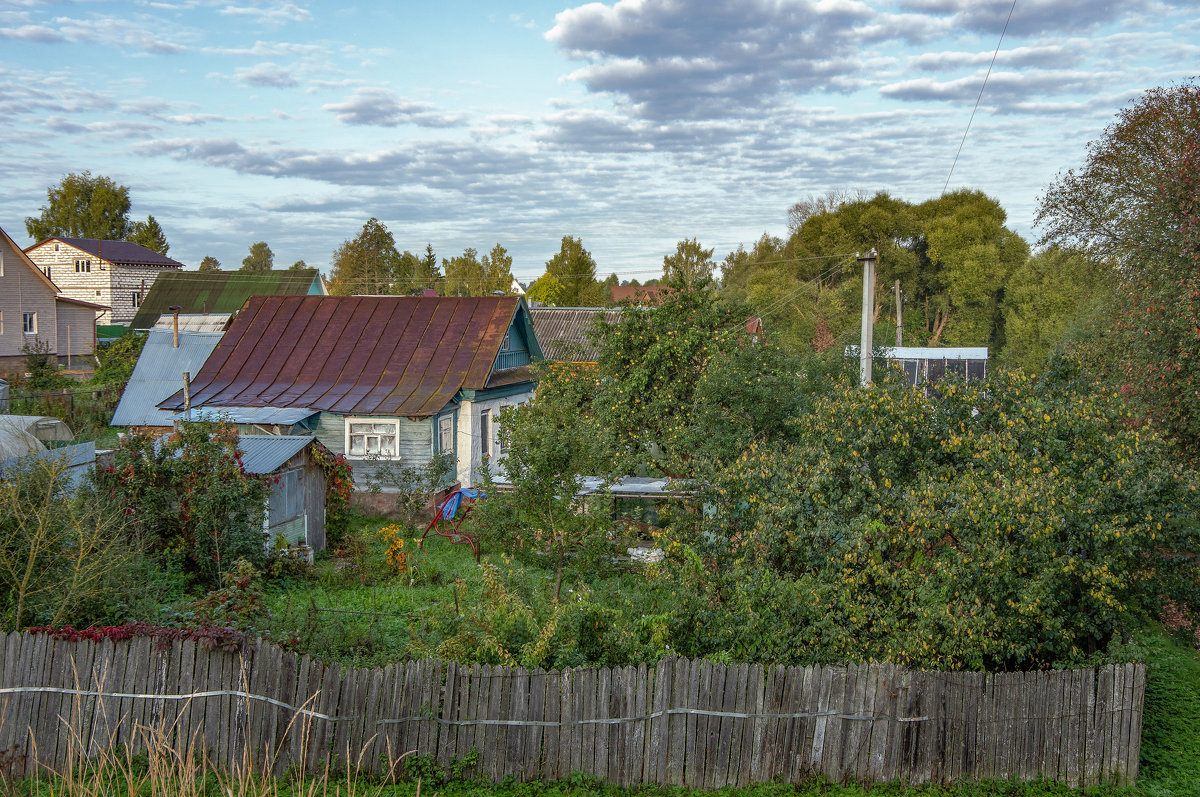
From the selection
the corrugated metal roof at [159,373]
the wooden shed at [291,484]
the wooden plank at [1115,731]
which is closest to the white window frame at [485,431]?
the wooden shed at [291,484]

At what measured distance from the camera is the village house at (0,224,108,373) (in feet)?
123

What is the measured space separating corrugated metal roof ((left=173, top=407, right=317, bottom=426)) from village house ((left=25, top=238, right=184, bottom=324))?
39.1 metres

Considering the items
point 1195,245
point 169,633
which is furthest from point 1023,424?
point 169,633

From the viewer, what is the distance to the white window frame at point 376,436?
69.5ft

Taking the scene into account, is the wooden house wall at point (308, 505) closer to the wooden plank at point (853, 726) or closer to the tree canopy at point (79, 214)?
the wooden plank at point (853, 726)

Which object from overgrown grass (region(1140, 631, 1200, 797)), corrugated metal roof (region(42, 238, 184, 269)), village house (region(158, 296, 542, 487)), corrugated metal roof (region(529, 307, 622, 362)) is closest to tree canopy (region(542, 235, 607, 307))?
corrugated metal roof (region(529, 307, 622, 362))

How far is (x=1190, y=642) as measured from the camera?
9758 mm

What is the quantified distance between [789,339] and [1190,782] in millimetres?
42079

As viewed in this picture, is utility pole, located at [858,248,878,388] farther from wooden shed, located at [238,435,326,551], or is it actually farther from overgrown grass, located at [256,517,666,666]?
wooden shed, located at [238,435,326,551]

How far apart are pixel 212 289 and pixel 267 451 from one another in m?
40.4

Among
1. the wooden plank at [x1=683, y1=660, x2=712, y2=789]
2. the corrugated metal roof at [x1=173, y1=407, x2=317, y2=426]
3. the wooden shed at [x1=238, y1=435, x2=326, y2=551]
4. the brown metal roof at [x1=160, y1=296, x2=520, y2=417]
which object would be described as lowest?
the wooden plank at [x1=683, y1=660, x2=712, y2=789]

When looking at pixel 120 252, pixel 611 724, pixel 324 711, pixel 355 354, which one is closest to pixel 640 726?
pixel 611 724

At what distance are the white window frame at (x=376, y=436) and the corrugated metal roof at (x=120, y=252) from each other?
139 feet

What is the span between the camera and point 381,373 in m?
22.8
